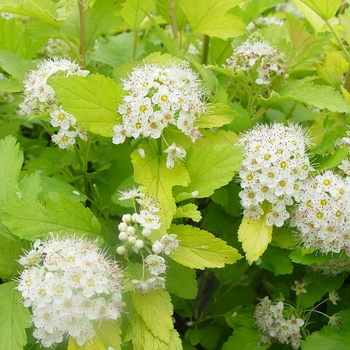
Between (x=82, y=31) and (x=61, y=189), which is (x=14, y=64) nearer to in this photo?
→ (x=82, y=31)

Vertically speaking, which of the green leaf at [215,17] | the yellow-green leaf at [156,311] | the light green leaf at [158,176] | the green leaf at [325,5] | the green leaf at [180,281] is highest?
the green leaf at [325,5]

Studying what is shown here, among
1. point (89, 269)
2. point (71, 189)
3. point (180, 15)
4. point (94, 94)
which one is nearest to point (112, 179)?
point (71, 189)

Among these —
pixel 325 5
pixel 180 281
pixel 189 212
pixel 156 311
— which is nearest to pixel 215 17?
pixel 325 5

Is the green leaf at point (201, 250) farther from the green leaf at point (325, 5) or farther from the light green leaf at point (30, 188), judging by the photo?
the green leaf at point (325, 5)

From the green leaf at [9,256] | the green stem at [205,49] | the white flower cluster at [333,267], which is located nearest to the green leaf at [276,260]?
the white flower cluster at [333,267]

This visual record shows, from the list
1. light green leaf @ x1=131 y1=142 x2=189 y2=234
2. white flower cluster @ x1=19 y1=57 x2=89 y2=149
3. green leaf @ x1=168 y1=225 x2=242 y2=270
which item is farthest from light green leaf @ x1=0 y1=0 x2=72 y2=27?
green leaf @ x1=168 y1=225 x2=242 y2=270

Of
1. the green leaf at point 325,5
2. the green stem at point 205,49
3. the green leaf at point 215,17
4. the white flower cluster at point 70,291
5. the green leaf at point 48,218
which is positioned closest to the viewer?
the white flower cluster at point 70,291
